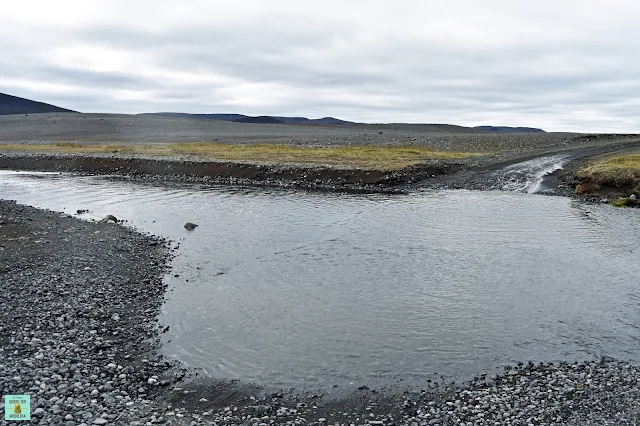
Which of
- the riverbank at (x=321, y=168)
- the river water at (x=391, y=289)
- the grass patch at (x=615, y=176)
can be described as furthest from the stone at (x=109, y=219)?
the grass patch at (x=615, y=176)

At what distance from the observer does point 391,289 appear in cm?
1844

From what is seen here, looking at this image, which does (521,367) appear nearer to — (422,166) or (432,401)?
(432,401)

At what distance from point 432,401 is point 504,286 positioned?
8.68 metres

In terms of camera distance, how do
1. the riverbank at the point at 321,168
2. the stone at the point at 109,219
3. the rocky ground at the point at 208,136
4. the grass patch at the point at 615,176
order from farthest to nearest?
the rocky ground at the point at 208,136 → the riverbank at the point at 321,168 → the grass patch at the point at 615,176 → the stone at the point at 109,219

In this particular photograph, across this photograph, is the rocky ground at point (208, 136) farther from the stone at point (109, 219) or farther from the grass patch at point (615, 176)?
the stone at point (109, 219)

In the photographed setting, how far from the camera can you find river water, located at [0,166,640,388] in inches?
528

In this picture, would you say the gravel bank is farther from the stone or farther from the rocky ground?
the rocky ground

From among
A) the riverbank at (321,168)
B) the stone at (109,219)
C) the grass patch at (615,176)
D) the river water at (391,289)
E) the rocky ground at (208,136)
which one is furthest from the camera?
the rocky ground at (208,136)

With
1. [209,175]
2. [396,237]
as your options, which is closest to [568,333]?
[396,237]

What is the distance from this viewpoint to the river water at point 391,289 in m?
13.4

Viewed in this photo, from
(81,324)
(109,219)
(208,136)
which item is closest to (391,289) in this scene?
(81,324)

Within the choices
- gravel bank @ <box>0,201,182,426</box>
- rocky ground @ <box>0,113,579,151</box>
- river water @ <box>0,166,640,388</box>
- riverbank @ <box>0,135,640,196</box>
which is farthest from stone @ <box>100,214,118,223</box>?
rocky ground @ <box>0,113,579,151</box>

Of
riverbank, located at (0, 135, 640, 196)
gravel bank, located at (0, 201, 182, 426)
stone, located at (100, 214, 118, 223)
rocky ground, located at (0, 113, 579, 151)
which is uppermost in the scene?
rocky ground, located at (0, 113, 579, 151)

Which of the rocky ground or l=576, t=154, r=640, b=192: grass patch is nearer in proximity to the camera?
l=576, t=154, r=640, b=192: grass patch
